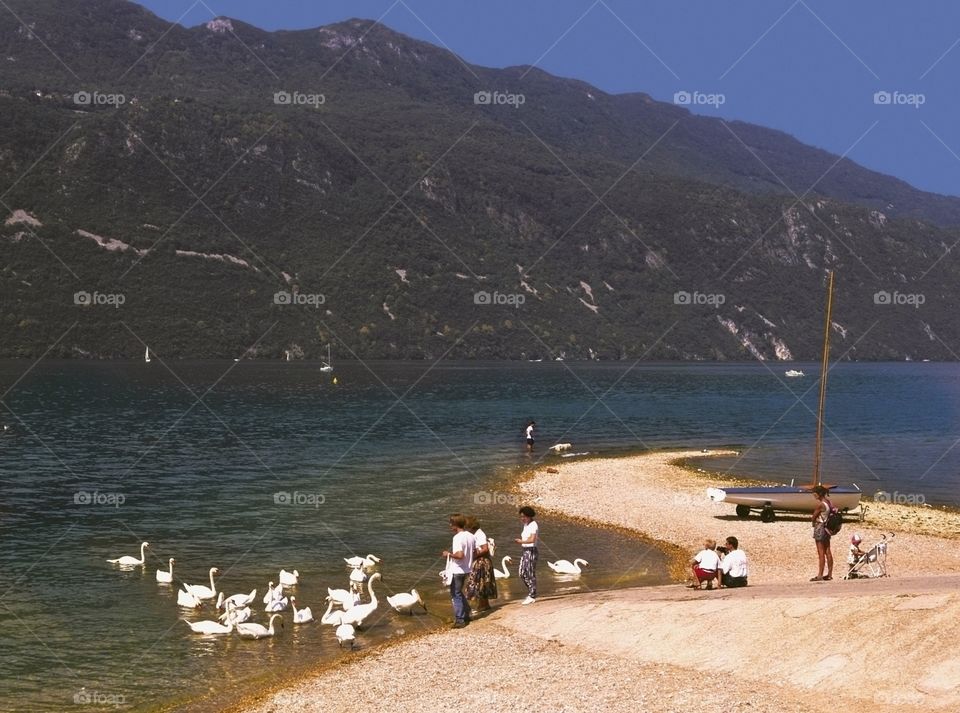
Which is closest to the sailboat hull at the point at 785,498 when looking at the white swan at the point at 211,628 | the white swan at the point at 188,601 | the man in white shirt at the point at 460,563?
the man in white shirt at the point at 460,563

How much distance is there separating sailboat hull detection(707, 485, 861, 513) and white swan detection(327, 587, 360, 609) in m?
18.8

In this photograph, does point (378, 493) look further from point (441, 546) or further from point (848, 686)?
point (848, 686)

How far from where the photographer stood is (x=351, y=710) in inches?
653

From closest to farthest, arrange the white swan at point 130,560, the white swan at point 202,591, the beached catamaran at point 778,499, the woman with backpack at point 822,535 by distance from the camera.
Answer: the white swan at point 202,591
the woman with backpack at point 822,535
the white swan at point 130,560
the beached catamaran at point 778,499

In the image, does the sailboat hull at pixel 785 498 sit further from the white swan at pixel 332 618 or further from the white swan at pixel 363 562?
the white swan at pixel 332 618

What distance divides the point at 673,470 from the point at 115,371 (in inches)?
4857

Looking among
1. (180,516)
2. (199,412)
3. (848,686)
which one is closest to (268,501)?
(180,516)

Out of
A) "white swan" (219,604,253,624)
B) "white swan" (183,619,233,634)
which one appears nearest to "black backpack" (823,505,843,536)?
"white swan" (219,604,253,624)

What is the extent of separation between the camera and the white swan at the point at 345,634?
839 inches

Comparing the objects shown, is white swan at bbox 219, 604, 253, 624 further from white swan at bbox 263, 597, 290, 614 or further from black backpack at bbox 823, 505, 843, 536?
black backpack at bbox 823, 505, 843, 536

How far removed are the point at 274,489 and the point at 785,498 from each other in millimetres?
21793

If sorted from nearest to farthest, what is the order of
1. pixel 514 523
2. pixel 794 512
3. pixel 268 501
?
pixel 514 523, pixel 794 512, pixel 268 501

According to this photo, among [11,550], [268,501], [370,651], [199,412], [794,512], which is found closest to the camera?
[370,651]

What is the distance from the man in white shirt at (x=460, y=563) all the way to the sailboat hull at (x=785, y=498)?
63.2 feet
